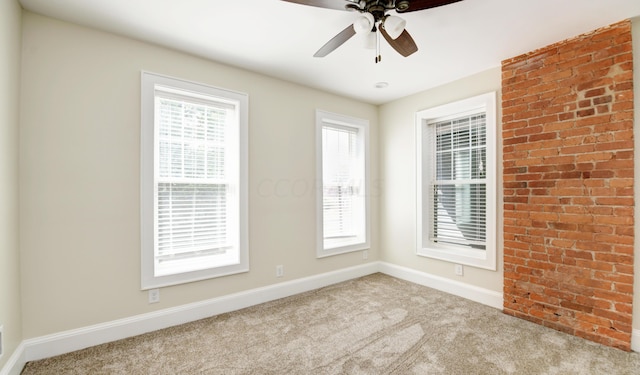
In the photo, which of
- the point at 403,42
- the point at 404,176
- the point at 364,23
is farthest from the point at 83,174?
the point at 404,176

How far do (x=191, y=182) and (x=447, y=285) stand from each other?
3201mm

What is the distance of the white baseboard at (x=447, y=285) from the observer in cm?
312

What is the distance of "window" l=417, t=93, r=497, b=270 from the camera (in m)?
3.18

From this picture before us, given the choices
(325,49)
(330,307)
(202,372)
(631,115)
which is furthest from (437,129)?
(202,372)

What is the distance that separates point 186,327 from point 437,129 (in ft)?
12.2

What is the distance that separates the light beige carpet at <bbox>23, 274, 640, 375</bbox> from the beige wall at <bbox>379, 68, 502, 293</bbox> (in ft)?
2.80

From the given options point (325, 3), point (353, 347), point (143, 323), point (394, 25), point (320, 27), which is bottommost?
point (353, 347)

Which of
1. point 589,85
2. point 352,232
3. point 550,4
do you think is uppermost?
point 550,4

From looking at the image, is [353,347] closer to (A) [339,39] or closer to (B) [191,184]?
(B) [191,184]

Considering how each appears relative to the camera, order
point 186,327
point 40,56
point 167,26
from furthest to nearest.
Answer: point 186,327 < point 167,26 < point 40,56

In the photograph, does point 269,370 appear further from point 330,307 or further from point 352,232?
point 352,232

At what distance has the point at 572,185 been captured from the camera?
2518 millimetres

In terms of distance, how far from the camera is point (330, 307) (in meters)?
3.11

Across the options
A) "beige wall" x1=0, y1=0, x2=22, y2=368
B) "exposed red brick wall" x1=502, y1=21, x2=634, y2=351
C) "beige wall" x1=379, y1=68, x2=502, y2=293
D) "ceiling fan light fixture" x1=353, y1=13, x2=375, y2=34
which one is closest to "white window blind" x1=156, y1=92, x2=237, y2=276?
"beige wall" x1=0, y1=0, x2=22, y2=368
